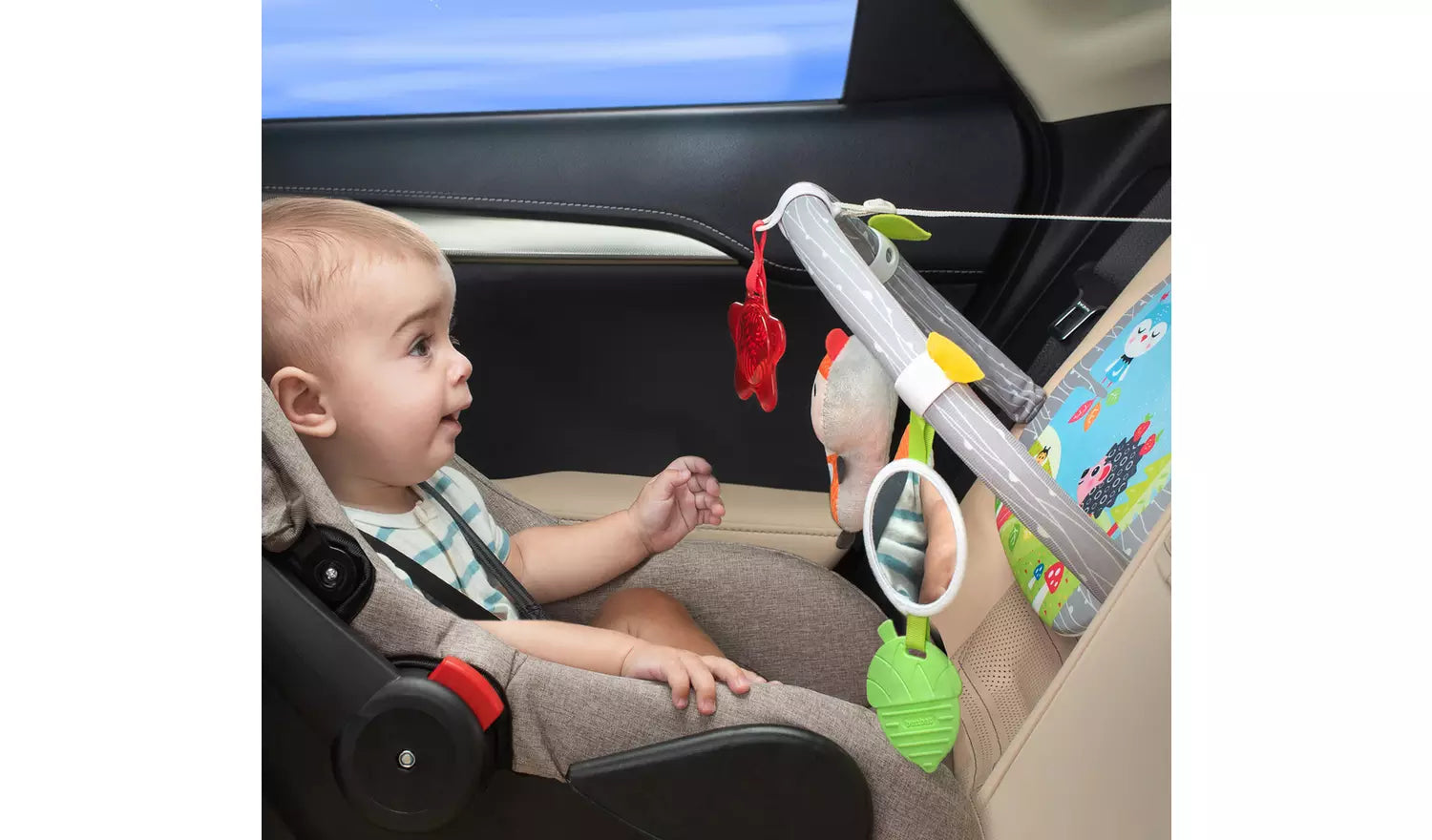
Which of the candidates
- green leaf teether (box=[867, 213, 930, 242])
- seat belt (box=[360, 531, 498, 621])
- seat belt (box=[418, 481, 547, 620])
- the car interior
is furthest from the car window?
seat belt (box=[360, 531, 498, 621])

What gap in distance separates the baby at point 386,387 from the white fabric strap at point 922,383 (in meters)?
0.23

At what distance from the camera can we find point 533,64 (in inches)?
51.6

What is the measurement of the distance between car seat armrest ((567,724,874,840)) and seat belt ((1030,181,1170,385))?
0.68 m

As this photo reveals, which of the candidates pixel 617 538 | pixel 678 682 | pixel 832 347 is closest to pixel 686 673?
pixel 678 682

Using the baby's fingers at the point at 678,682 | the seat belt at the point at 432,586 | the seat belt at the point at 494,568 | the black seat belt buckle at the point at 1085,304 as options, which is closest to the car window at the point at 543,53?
the black seat belt buckle at the point at 1085,304

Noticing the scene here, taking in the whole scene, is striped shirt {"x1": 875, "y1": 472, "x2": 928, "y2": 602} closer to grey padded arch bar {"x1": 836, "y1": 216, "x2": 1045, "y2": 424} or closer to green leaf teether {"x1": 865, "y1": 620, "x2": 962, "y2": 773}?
green leaf teether {"x1": 865, "y1": 620, "x2": 962, "y2": 773}

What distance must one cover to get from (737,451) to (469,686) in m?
0.84

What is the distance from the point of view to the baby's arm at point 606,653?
2.34 ft

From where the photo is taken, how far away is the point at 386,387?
804 mm

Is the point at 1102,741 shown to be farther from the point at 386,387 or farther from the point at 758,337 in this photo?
the point at 386,387

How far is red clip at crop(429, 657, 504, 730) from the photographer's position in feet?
2.06

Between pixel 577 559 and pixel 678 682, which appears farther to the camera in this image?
pixel 577 559
